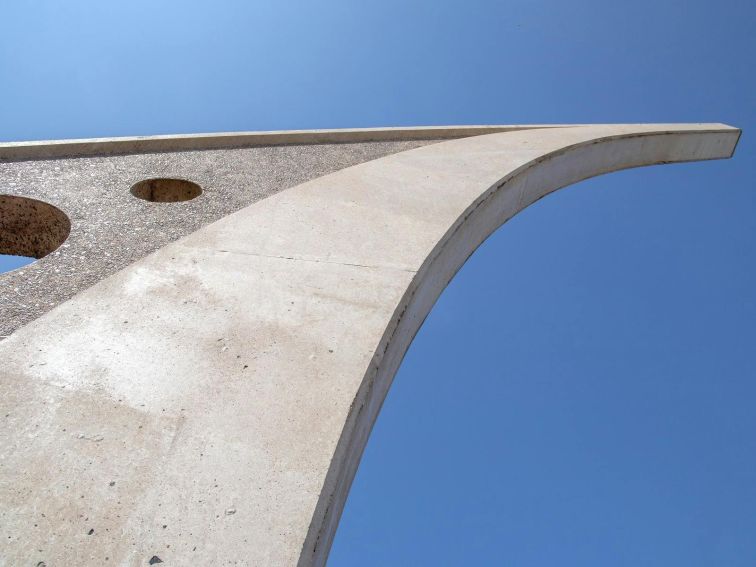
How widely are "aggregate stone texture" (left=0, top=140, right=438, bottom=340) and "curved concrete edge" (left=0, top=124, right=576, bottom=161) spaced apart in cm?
8

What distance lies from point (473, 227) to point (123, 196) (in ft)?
7.31

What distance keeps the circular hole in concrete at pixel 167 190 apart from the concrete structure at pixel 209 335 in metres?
0.01

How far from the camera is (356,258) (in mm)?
3086

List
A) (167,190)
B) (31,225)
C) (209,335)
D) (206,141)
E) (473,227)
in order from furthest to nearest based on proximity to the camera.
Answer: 1. (206,141)
2. (473,227)
3. (167,190)
4. (31,225)
5. (209,335)

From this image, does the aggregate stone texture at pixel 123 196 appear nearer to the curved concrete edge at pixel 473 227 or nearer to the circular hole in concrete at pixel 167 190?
the circular hole in concrete at pixel 167 190

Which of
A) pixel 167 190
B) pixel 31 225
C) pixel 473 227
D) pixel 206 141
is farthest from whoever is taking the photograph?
pixel 206 141

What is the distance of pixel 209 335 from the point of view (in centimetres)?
248

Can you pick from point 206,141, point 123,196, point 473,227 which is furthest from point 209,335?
point 206,141

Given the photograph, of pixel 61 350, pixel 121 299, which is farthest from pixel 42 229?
pixel 61 350

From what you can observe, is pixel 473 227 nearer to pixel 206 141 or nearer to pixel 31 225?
pixel 206 141

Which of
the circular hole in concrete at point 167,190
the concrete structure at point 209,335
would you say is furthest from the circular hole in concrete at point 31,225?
the circular hole in concrete at point 167,190

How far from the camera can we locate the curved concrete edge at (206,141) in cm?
406

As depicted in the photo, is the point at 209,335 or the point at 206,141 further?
the point at 206,141

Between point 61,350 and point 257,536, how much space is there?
1.15m
